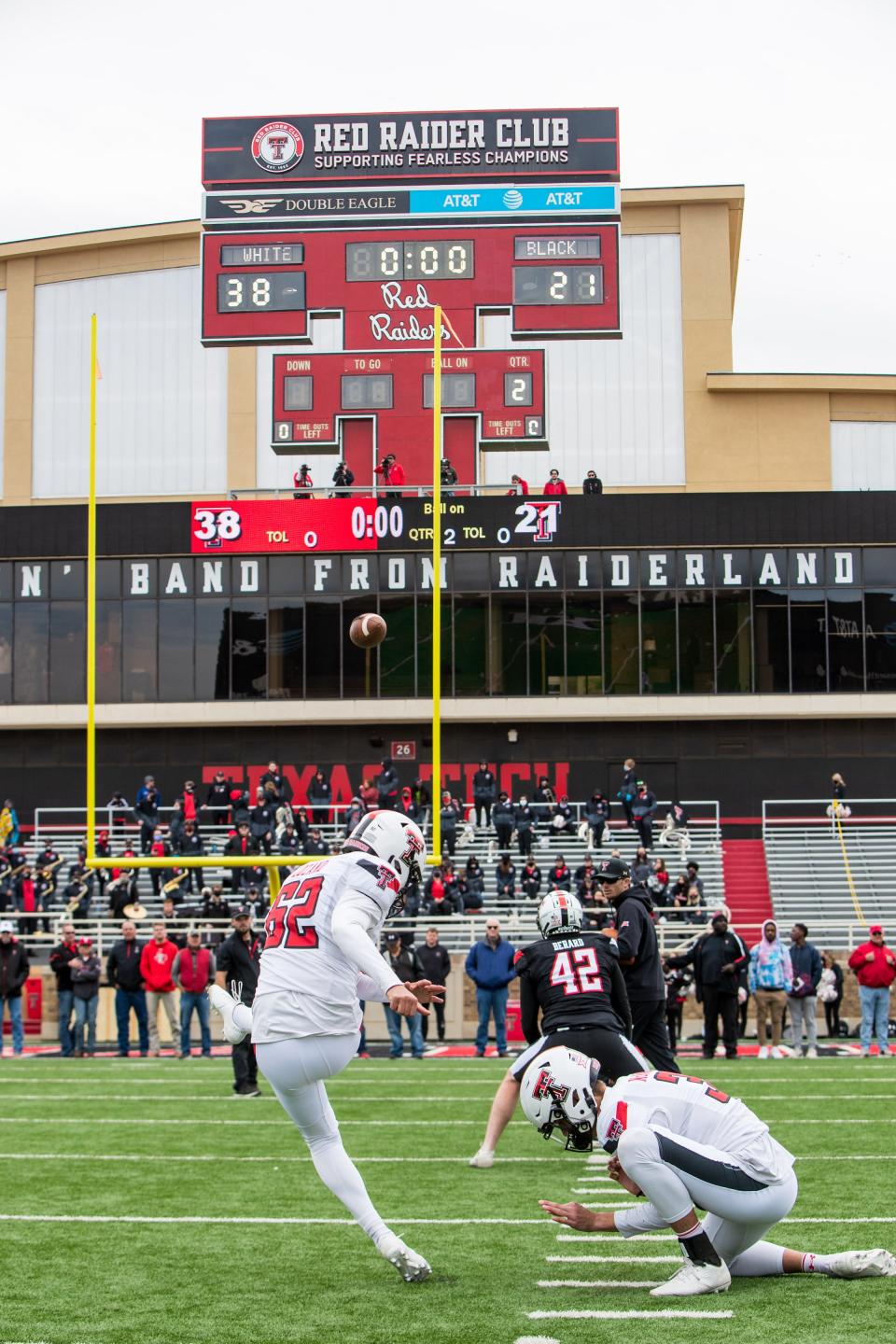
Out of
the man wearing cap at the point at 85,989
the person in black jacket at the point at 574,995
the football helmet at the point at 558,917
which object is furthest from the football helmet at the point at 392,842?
the man wearing cap at the point at 85,989

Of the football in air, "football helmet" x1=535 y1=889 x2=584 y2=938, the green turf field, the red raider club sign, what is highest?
the red raider club sign

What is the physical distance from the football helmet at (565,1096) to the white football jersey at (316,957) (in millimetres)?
696

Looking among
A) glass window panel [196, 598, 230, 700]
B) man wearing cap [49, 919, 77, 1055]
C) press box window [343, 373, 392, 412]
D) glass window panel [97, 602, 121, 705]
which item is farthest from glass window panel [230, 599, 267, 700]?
man wearing cap [49, 919, 77, 1055]

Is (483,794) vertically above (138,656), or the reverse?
(138,656)

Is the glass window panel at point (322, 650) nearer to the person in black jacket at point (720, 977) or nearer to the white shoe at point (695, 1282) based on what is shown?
the person in black jacket at point (720, 977)

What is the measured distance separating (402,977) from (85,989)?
3.53 metres

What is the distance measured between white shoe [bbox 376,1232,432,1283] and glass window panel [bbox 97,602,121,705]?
28341 mm

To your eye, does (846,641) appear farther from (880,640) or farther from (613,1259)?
(613,1259)

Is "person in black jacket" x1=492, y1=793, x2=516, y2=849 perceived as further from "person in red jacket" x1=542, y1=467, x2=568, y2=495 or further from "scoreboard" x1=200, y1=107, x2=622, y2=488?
"scoreboard" x1=200, y1=107, x2=622, y2=488

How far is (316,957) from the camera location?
5.96 meters

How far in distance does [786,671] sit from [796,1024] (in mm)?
16079

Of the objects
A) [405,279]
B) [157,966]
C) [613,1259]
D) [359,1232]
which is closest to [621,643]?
[405,279]

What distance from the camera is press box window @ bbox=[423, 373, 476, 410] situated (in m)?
28.2

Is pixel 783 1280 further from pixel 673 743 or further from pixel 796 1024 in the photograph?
pixel 673 743
